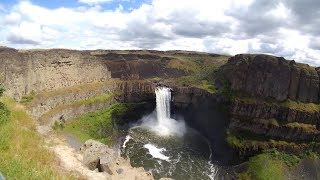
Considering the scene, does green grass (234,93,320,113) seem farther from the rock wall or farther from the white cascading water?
the rock wall

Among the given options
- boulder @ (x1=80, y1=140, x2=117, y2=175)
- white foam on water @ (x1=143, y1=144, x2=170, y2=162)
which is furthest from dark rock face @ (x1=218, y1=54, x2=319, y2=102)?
boulder @ (x1=80, y1=140, x2=117, y2=175)

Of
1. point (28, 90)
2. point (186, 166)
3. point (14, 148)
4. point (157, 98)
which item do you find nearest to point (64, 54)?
point (28, 90)

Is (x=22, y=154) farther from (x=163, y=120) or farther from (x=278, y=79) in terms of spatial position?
(x=163, y=120)

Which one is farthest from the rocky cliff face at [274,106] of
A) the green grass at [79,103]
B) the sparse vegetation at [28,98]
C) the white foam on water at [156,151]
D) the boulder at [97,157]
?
the boulder at [97,157]

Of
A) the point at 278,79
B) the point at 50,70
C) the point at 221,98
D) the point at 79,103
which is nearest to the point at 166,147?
the point at 221,98

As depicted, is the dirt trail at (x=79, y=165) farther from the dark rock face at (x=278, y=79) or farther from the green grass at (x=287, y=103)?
the dark rock face at (x=278, y=79)

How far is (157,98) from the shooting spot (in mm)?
94750

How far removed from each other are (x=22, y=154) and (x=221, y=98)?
222 feet

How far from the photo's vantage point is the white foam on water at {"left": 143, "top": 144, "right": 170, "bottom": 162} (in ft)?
225

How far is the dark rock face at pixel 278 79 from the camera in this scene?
249 ft

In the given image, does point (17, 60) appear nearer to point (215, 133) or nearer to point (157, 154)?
point (157, 154)

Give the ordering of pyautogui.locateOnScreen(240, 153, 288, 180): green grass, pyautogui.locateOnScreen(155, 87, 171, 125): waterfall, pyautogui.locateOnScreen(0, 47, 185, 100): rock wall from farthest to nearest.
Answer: pyautogui.locateOnScreen(155, 87, 171, 125): waterfall
pyautogui.locateOnScreen(240, 153, 288, 180): green grass
pyautogui.locateOnScreen(0, 47, 185, 100): rock wall

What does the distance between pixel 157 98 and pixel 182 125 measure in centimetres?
973

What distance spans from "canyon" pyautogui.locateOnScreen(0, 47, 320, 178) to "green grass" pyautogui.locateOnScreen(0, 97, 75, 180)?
35.0 meters
